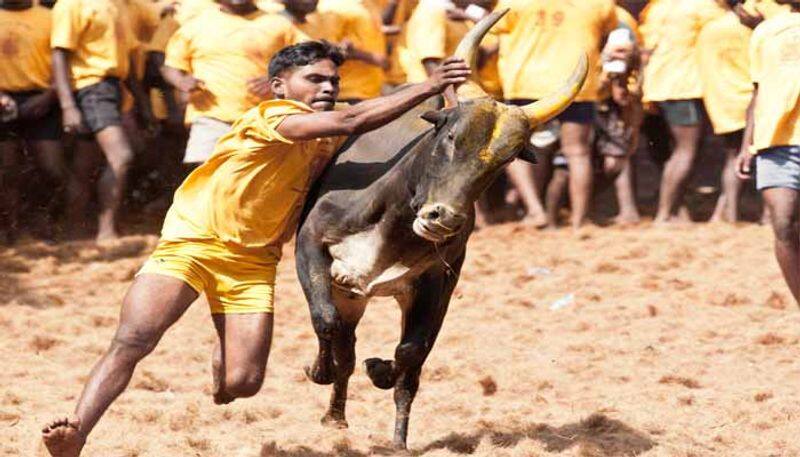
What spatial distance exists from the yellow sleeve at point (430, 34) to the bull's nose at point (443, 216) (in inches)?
252

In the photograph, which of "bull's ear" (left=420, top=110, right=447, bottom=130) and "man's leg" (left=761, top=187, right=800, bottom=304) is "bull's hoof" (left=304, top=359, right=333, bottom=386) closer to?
"bull's ear" (left=420, top=110, right=447, bottom=130)

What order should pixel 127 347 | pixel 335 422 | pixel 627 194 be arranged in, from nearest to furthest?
pixel 127 347 → pixel 335 422 → pixel 627 194

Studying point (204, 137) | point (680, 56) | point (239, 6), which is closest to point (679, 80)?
point (680, 56)

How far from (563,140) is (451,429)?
5108mm

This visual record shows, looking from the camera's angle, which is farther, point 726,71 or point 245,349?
point 726,71

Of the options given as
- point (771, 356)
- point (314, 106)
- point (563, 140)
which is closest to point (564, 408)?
point (771, 356)

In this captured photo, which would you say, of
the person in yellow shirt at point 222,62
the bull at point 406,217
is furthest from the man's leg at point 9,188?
the bull at point 406,217

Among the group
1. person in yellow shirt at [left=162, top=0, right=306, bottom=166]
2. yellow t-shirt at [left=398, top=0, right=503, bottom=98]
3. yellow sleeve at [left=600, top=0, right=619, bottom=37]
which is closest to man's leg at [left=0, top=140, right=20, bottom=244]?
person in yellow shirt at [left=162, top=0, right=306, bottom=166]

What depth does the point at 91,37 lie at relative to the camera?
40.3 feet

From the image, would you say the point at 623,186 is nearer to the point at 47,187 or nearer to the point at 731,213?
the point at 731,213

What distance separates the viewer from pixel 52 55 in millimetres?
12242

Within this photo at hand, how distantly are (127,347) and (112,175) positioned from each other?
5.76 metres

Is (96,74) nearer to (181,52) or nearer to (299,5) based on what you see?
(181,52)

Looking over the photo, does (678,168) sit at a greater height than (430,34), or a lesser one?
lesser
